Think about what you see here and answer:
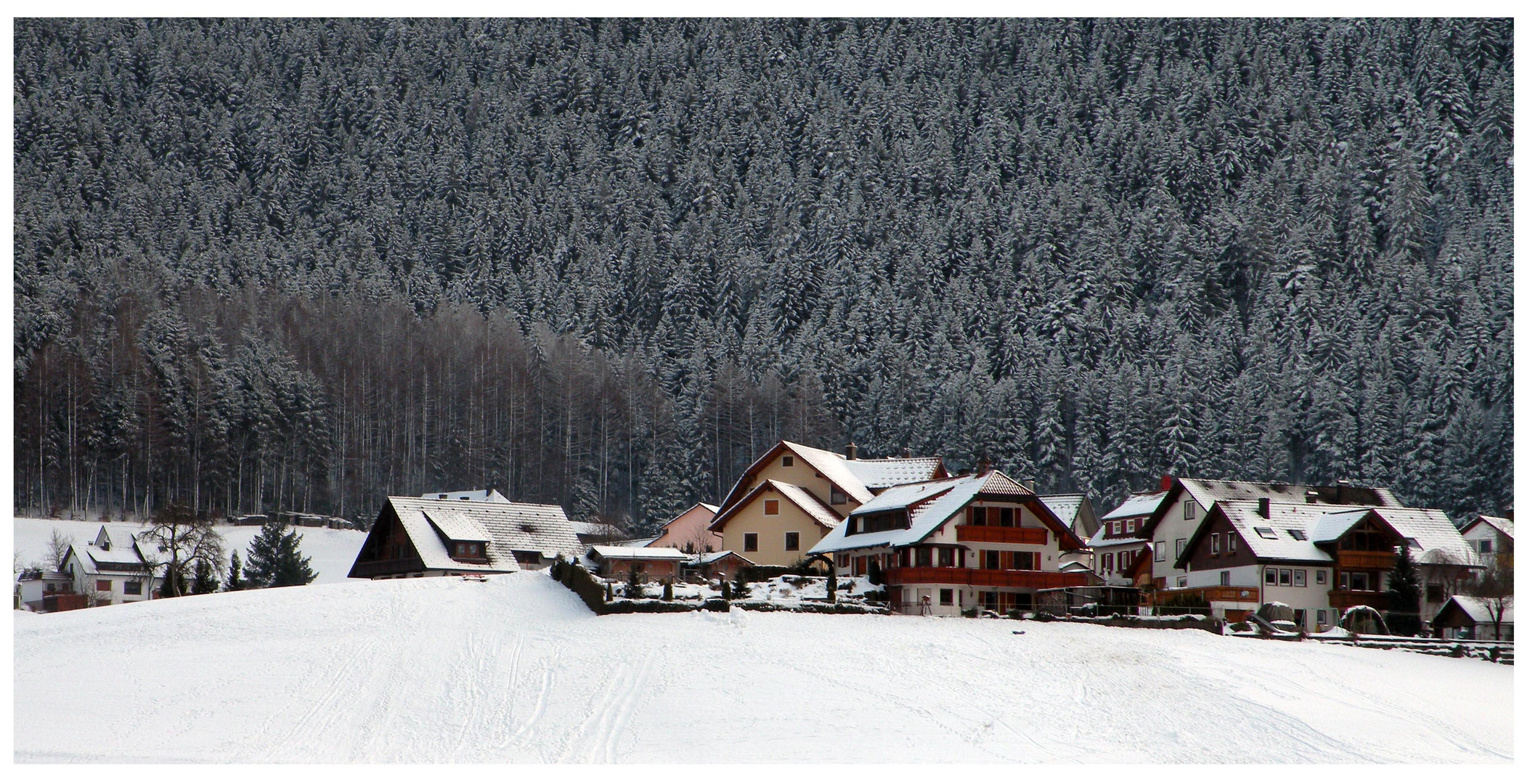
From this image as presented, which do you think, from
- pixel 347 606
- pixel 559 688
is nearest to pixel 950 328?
pixel 347 606

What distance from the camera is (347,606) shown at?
5050 centimetres

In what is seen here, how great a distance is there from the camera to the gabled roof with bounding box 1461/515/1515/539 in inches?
2734

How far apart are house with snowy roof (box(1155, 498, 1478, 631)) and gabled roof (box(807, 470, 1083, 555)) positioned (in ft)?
28.4

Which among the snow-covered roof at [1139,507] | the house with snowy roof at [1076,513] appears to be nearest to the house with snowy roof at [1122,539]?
the snow-covered roof at [1139,507]

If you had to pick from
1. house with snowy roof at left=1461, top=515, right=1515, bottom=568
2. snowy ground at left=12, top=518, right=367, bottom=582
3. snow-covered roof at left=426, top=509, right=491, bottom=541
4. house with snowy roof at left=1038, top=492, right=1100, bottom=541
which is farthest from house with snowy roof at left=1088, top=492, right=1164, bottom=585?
snowy ground at left=12, top=518, right=367, bottom=582

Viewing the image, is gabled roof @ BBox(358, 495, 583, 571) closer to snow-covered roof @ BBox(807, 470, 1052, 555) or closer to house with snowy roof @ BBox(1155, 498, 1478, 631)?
snow-covered roof @ BBox(807, 470, 1052, 555)

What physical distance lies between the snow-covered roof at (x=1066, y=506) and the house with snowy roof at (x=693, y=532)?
1934 cm

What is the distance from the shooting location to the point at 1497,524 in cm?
7088

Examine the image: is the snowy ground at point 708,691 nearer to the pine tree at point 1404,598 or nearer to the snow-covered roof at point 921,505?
the snow-covered roof at point 921,505

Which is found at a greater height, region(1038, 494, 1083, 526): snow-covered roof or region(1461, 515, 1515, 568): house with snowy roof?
region(1038, 494, 1083, 526): snow-covered roof

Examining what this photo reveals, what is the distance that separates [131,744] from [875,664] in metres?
18.3

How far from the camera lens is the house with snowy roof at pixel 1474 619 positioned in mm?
54312

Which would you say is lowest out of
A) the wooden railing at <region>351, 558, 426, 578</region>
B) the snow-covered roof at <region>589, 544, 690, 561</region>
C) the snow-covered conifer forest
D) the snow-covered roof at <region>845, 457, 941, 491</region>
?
the wooden railing at <region>351, 558, 426, 578</region>

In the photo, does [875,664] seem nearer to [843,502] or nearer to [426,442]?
[843,502]
